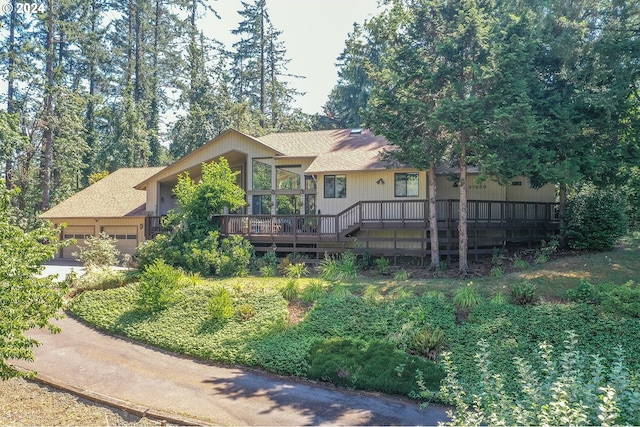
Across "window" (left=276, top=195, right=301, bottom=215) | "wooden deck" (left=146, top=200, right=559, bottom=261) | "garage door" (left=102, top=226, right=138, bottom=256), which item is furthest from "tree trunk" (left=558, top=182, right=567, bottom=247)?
"garage door" (left=102, top=226, right=138, bottom=256)

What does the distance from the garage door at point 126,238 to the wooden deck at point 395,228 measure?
340 inches

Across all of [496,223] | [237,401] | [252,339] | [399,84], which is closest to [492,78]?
[399,84]

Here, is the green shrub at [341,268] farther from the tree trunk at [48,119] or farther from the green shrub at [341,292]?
the tree trunk at [48,119]

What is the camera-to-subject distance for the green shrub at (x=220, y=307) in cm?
1184

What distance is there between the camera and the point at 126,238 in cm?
2523

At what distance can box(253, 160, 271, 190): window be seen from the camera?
874 inches

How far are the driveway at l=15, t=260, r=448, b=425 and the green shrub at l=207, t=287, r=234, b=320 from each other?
161 centimetres

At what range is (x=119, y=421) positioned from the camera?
7.39 metres

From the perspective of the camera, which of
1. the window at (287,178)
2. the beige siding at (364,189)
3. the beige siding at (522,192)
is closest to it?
the beige siding at (364,189)

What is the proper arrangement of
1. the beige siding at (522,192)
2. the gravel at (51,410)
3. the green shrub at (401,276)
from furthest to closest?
the beige siding at (522,192) → the green shrub at (401,276) → the gravel at (51,410)

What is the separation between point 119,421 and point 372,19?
16.4 metres

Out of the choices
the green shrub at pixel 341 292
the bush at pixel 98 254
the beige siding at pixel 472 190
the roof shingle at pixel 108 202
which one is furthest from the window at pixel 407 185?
the roof shingle at pixel 108 202

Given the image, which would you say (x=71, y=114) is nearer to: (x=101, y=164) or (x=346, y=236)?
(x=101, y=164)

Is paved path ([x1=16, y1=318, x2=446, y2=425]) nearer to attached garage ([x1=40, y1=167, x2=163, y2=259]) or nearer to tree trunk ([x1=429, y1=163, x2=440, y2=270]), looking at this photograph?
tree trunk ([x1=429, y1=163, x2=440, y2=270])
